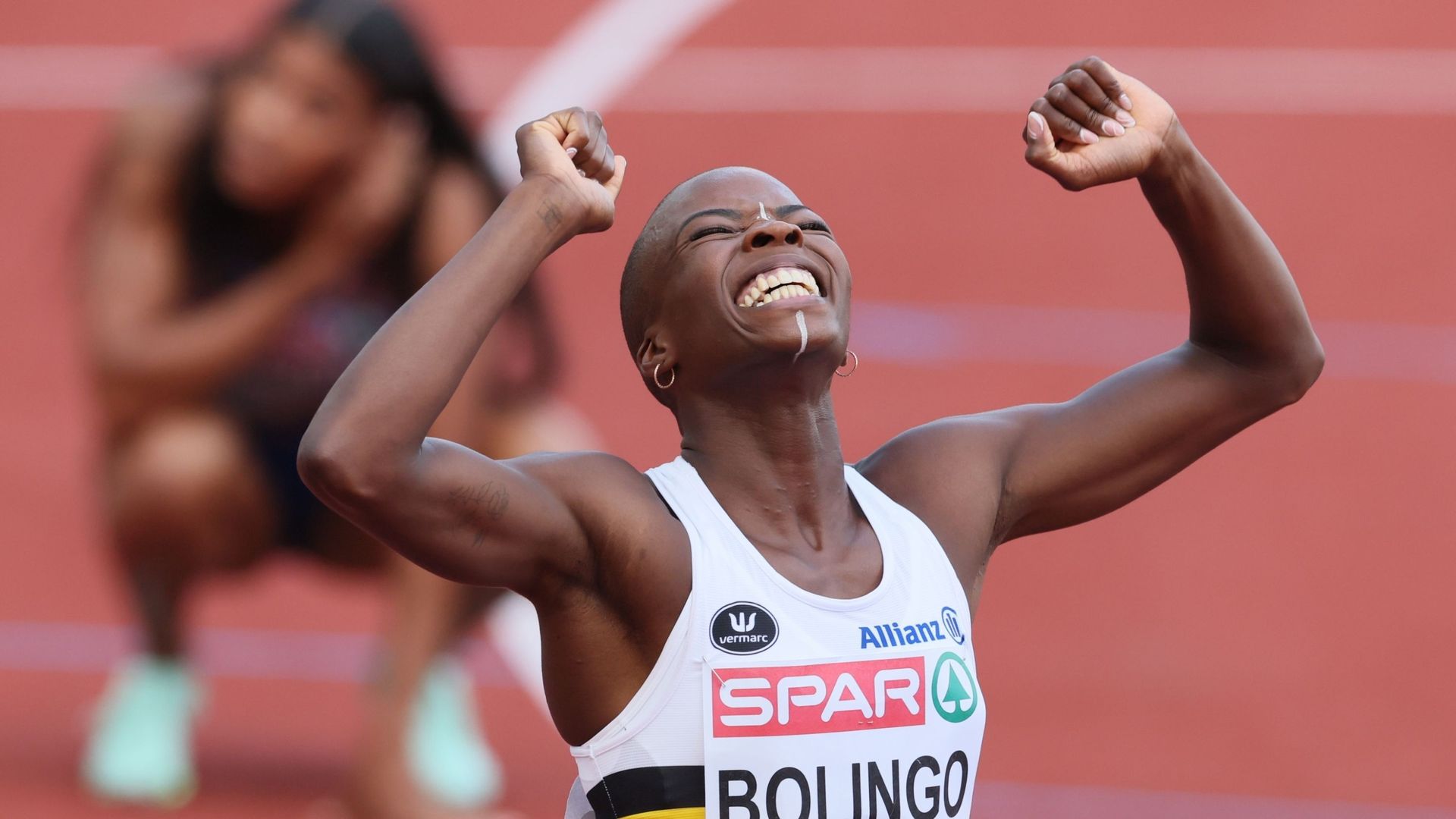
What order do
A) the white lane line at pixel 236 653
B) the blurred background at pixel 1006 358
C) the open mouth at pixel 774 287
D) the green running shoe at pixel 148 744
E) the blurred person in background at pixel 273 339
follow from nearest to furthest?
the open mouth at pixel 774 287
the blurred person in background at pixel 273 339
the green running shoe at pixel 148 744
the blurred background at pixel 1006 358
the white lane line at pixel 236 653

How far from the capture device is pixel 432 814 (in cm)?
434

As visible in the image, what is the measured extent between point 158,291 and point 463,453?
10.1ft

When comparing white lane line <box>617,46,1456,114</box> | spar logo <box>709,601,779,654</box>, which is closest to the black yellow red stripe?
spar logo <box>709,601,779,654</box>

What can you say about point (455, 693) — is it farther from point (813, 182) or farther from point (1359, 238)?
point (1359, 238)

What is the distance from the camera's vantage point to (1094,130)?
82.3 inches

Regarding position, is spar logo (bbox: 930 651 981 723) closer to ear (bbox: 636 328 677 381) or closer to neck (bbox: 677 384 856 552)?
neck (bbox: 677 384 856 552)

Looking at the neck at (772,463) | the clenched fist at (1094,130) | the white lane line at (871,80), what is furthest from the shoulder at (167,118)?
the clenched fist at (1094,130)

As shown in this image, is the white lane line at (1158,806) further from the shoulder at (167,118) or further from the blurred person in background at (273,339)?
the shoulder at (167,118)

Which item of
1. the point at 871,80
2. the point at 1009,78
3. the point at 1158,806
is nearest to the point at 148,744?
the point at 1158,806

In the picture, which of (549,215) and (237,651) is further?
(237,651)

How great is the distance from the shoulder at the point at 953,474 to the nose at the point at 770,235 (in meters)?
0.33

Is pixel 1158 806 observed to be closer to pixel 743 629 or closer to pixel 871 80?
pixel 743 629

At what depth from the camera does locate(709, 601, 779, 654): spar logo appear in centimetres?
186

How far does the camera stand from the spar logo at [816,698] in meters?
1.84
